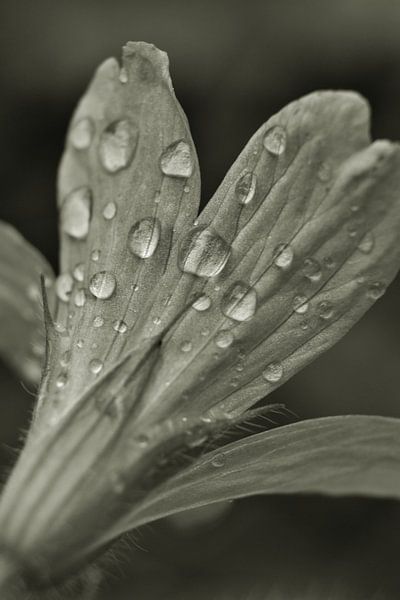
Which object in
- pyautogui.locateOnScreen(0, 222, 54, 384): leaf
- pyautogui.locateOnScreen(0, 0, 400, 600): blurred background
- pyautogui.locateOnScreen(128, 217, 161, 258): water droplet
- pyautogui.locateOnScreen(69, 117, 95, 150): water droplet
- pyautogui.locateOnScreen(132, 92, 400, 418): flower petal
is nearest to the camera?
pyautogui.locateOnScreen(132, 92, 400, 418): flower petal

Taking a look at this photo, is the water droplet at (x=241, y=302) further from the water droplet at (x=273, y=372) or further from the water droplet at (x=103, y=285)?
the water droplet at (x=103, y=285)

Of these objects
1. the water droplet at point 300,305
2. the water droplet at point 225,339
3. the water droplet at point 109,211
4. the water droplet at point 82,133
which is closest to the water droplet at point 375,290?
the water droplet at point 300,305

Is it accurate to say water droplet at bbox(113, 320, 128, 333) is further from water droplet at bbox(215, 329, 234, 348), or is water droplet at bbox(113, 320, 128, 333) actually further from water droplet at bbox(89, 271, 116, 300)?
water droplet at bbox(215, 329, 234, 348)

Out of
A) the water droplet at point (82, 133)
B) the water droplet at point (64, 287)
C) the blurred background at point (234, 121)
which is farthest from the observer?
the blurred background at point (234, 121)

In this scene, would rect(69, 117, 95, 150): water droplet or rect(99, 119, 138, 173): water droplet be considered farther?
rect(69, 117, 95, 150): water droplet

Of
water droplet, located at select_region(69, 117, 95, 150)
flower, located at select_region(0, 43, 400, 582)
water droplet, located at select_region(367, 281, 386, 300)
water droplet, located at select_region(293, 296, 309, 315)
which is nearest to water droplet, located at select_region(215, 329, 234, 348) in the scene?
flower, located at select_region(0, 43, 400, 582)

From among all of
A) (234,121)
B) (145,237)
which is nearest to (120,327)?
(145,237)
